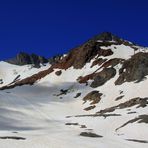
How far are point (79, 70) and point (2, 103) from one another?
3881 cm

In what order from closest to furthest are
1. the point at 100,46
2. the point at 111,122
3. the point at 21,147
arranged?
the point at 21,147 → the point at 111,122 → the point at 100,46

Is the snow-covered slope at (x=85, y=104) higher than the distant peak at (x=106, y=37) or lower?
lower

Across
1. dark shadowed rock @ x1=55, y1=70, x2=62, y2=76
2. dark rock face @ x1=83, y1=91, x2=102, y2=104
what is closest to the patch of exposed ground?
dark rock face @ x1=83, y1=91, x2=102, y2=104

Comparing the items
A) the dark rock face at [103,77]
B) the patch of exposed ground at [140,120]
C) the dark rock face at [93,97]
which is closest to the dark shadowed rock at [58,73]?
the dark rock face at [103,77]

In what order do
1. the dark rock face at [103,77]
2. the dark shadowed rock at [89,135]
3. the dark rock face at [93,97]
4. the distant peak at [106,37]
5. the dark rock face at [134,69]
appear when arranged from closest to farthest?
the dark shadowed rock at [89,135] < the dark rock face at [93,97] < the dark rock face at [134,69] < the dark rock face at [103,77] < the distant peak at [106,37]

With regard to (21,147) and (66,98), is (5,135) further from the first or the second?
(66,98)

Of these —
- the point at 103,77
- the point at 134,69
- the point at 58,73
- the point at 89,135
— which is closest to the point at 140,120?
the point at 89,135

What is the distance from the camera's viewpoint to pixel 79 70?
4914 inches

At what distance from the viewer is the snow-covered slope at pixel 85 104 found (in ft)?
168

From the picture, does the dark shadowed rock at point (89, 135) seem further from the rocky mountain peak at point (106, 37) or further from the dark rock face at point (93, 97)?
the rocky mountain peak at point (106, 37)

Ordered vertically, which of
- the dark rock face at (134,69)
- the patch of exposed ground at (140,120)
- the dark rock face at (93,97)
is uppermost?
the dark rock face at (134,69)

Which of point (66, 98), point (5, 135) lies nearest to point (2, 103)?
point (66, 98)

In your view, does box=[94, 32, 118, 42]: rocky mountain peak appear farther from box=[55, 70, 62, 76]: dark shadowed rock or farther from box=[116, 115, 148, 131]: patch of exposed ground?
box=[116, 115, 148, 131]: patch of exposed ground

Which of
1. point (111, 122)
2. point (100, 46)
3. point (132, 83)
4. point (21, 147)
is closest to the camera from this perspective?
point (21, 147)
